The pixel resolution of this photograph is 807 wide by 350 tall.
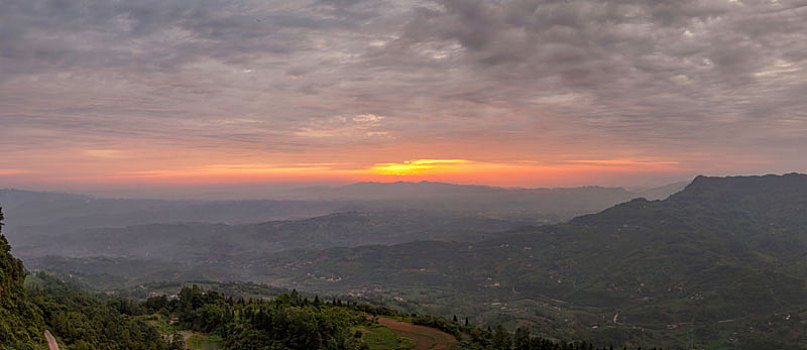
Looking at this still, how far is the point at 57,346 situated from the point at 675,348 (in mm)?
230902

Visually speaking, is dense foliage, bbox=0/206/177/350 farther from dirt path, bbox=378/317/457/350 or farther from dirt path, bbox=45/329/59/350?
dirt path, bbox=378/317/457/350

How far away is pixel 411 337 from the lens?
3477 inches

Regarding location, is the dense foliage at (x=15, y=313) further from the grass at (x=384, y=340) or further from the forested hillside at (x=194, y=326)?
the grass at (x=384, y=340)

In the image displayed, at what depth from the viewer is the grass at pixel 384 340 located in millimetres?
80312

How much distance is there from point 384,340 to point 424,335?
10.9 m

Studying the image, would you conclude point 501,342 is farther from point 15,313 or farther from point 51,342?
point 15,313

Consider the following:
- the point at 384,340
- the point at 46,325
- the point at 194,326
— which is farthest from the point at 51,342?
the point at 384,340

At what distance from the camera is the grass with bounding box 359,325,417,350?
80312 mm

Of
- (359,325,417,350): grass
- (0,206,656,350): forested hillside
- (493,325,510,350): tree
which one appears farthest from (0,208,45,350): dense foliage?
(493,325,510,350): tree

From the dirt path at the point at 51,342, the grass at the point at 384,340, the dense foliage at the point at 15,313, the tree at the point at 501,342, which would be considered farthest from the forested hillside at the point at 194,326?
A: the dirt path at the point at 51,342

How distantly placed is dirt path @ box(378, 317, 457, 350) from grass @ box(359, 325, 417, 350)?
176 centimetres

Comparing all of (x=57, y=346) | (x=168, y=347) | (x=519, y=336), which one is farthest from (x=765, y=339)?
(x=57, y=346)

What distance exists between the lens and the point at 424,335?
9138 centimetres

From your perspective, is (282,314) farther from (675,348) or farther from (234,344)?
(675,348)
